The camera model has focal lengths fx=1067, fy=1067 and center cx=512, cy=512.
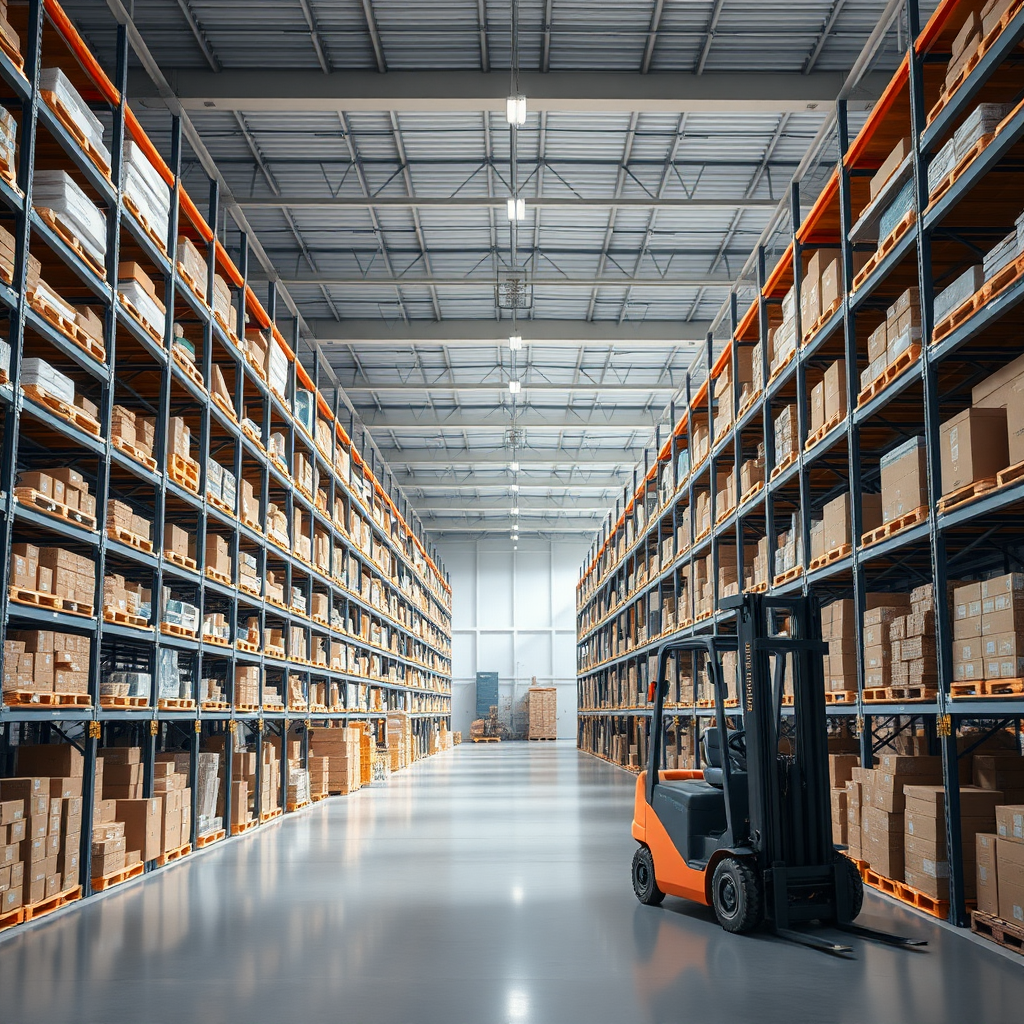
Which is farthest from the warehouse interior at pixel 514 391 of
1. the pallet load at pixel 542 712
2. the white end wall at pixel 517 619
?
the white end wall at pixel 517 619

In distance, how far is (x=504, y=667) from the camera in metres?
46.3

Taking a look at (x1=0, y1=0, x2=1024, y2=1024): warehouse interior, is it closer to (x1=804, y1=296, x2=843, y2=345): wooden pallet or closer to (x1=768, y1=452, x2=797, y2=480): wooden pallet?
(x1=804, y1=296, x2=843, y2=345): wooden pallet

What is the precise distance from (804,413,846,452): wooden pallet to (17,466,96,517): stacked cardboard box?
20.5 ft

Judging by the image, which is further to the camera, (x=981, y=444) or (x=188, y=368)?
(x=188, y=368)

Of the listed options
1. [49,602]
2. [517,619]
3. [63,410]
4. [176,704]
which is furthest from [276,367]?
[517,619]

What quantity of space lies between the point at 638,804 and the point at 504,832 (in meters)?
4.99

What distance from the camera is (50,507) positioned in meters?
7.69

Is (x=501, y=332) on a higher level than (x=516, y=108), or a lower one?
higher

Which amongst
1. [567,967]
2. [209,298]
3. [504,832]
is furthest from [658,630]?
[567,967]

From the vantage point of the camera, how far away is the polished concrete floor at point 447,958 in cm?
485

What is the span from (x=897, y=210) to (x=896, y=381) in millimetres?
1372

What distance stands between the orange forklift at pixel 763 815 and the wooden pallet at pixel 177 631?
528cm

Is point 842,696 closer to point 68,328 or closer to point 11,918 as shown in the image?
point 11,918

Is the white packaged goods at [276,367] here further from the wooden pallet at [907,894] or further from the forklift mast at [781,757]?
the wooden pallet at [907,894]
